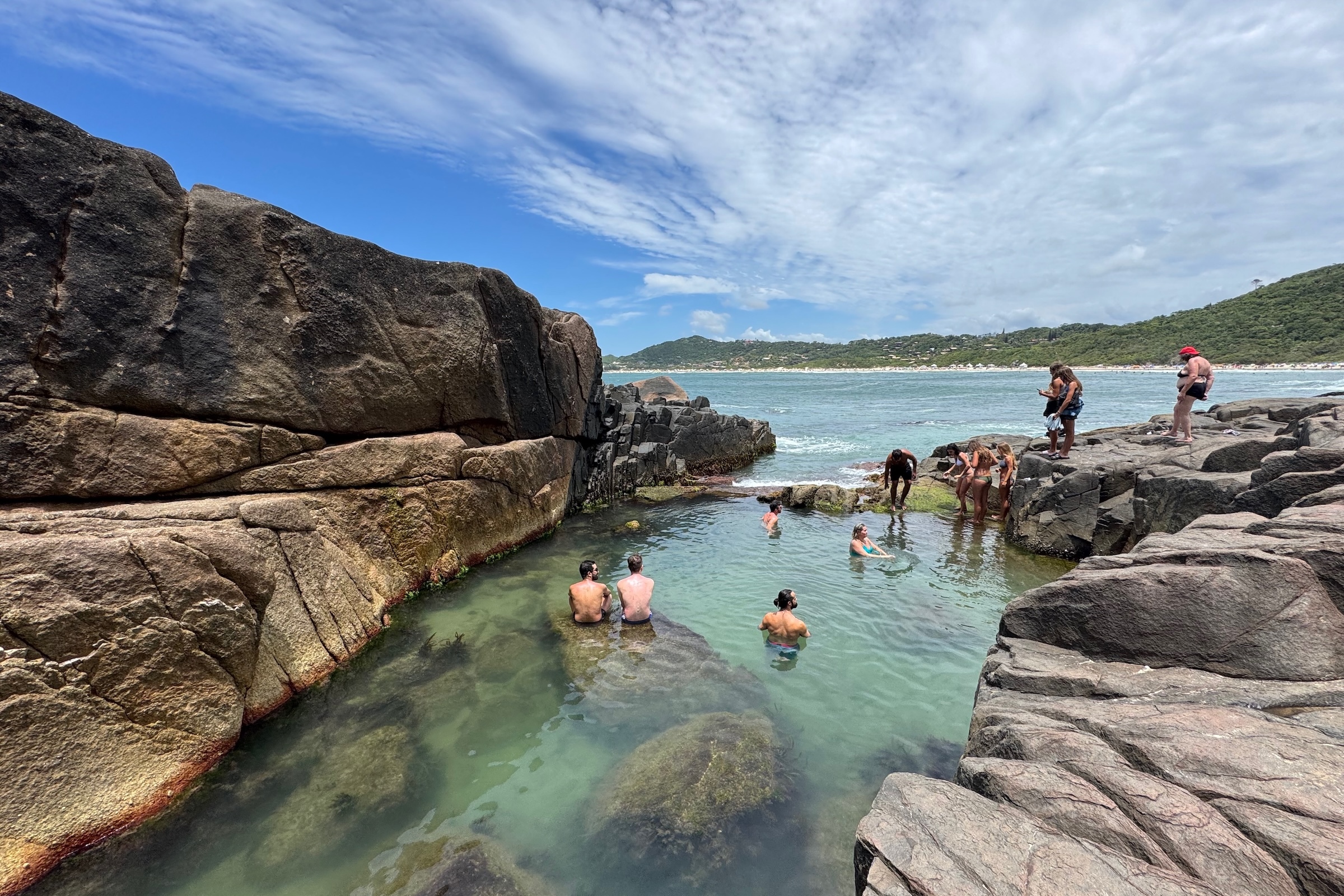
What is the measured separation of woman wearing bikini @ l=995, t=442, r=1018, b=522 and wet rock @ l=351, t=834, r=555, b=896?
49.0 feet

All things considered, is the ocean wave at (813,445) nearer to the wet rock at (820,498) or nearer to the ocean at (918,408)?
the ocean at (918,408)

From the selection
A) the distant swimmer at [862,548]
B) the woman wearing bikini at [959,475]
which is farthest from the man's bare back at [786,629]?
the woman wearing bikini at [959,475]

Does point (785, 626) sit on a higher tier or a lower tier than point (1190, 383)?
lower

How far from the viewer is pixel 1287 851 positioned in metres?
2.48

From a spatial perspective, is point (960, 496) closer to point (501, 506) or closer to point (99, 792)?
point (501, 506)

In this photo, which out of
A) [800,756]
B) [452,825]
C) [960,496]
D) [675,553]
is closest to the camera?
[452,825]

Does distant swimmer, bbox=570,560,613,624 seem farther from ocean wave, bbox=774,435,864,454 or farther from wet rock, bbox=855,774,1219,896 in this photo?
ocean wave, bbox=774,435,864,454

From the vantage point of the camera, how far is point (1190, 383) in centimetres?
1179

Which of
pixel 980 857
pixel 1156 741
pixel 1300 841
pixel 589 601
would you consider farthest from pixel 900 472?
pixel 980 857

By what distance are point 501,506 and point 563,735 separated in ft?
21.2

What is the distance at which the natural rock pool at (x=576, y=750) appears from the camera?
470cm

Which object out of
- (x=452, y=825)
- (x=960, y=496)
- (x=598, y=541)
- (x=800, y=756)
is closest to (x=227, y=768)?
(x=452, y=825)

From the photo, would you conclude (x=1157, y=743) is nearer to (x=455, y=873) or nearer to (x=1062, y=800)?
(x=1062, y=800)

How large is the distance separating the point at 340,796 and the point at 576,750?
2387 mm
